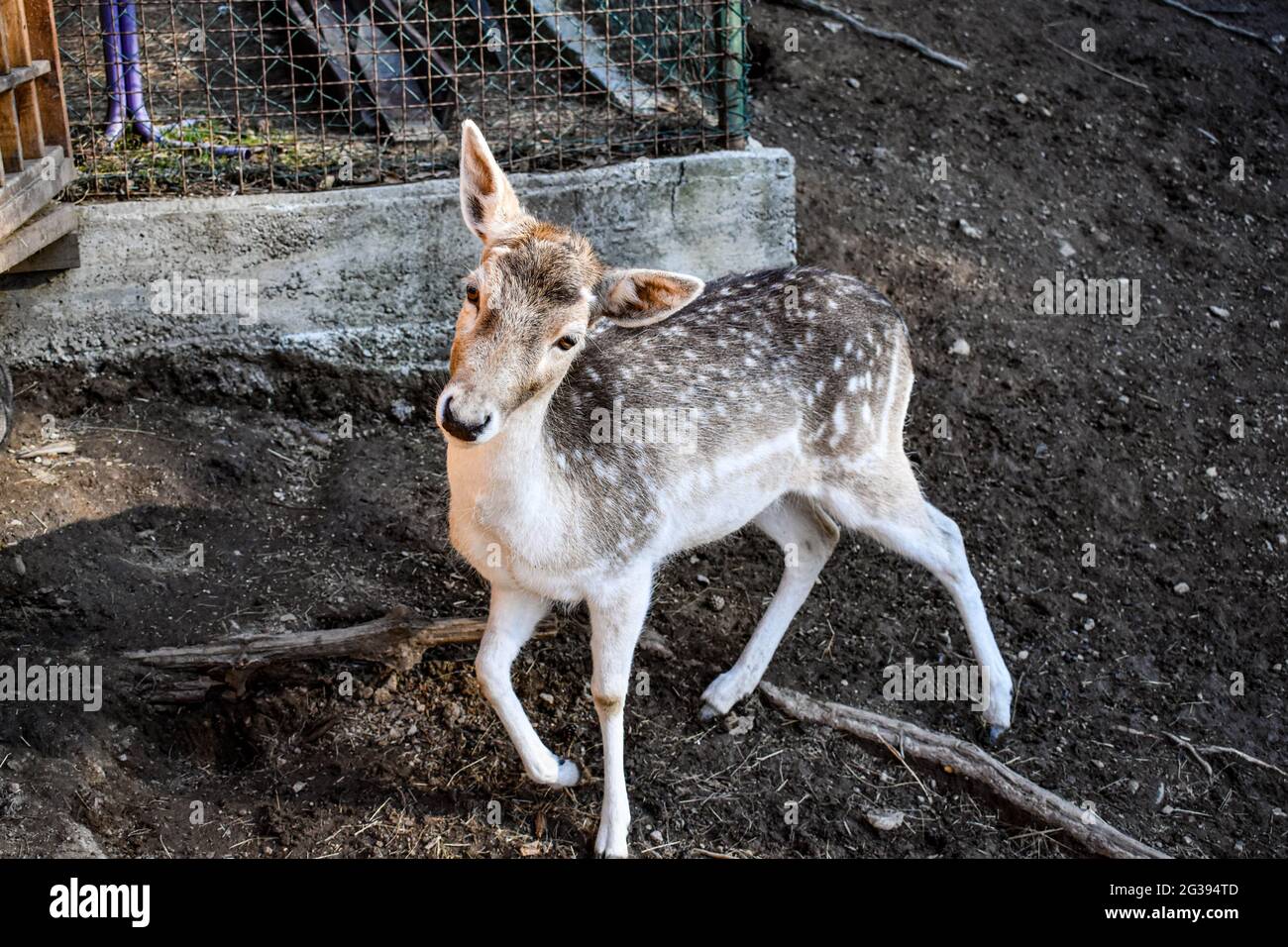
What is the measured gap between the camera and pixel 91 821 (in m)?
4.14

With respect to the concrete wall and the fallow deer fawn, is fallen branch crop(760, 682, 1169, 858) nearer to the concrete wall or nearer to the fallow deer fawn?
the fallow deer fawn

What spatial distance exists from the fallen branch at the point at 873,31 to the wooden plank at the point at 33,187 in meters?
5.05

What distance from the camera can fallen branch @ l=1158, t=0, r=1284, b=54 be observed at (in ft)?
30.5

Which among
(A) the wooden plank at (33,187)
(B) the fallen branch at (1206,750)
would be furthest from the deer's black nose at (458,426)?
(B) the fallen branch at (1206,750)

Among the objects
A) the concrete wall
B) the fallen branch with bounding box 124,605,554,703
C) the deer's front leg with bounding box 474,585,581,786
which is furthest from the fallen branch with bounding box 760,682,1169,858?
the concrete wall

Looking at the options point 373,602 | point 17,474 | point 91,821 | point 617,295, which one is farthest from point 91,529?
point 617,295

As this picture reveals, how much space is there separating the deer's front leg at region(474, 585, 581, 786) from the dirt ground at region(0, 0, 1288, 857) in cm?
21

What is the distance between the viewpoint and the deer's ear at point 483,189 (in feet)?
13.6

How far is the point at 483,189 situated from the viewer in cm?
424

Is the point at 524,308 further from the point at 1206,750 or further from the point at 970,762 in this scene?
the point at 1206,750

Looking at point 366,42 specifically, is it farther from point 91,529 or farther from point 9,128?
point 91,529

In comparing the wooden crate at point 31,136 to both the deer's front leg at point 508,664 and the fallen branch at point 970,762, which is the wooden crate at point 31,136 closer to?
the deer's front leg at point 508,664

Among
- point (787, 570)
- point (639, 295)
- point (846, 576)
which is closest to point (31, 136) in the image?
point (639, 295)

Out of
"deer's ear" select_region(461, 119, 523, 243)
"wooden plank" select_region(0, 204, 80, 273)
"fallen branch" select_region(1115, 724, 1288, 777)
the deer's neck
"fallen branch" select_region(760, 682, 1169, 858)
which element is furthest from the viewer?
"wooden plank" select_region(0, 204, 80, 273)
